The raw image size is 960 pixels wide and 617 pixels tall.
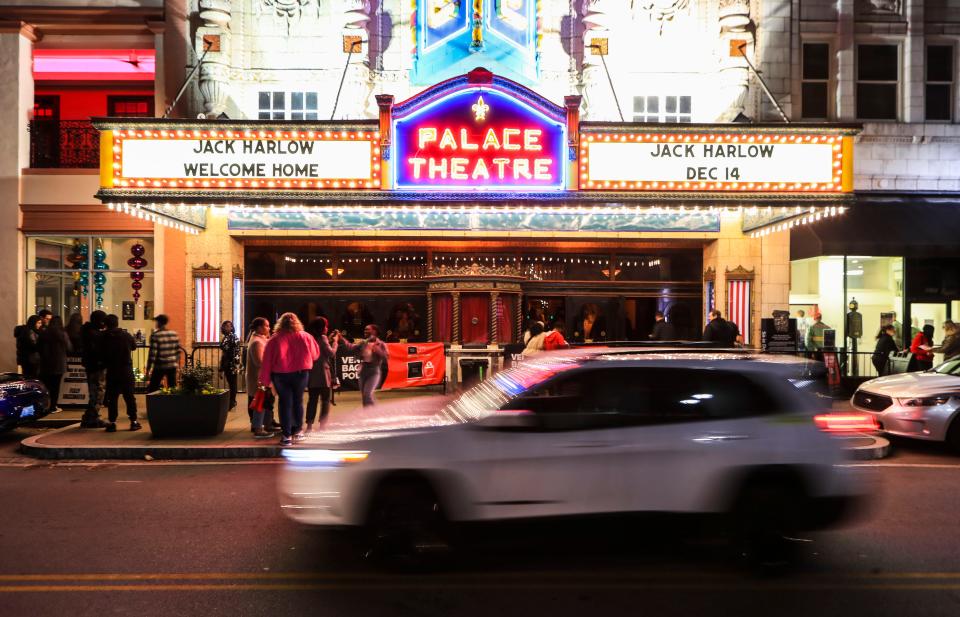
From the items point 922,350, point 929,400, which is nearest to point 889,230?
point 922,350

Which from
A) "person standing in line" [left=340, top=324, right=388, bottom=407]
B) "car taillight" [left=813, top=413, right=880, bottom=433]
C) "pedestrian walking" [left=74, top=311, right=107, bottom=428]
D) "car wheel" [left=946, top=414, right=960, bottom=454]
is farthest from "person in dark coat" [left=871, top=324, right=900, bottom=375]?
"pedestrian walking" [left=74, top=311, right=107, bottom=428]

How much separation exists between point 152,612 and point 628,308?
46.3 ft

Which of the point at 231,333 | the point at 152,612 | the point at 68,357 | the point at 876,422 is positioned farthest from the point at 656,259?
the point at 152,612

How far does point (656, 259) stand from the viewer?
699 inches

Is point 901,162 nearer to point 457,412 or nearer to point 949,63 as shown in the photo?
point 949,63

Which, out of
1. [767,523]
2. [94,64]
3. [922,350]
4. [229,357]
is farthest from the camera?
[94,64]

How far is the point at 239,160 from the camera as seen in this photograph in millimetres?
13367

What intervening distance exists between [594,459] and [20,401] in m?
9.85

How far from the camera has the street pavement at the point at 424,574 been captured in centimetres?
499

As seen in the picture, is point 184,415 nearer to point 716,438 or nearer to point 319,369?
point 319,369

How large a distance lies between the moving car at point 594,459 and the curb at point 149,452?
4.81 m

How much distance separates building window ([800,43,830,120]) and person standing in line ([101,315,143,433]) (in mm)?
15317

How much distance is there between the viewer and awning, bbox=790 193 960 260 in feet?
51.7

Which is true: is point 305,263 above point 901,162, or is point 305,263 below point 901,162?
below
